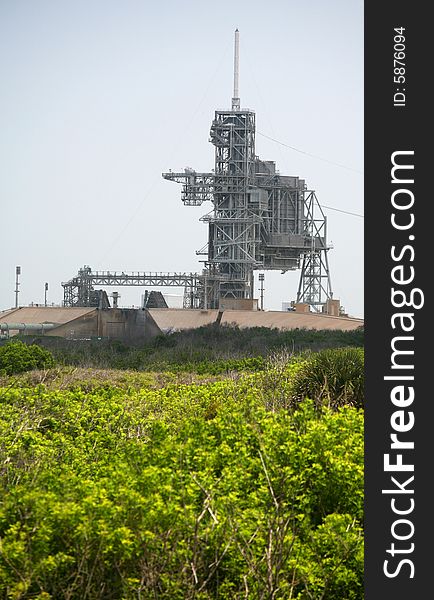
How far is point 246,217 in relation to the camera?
184 ft

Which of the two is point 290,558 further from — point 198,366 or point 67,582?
point 198,366

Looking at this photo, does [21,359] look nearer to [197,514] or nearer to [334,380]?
[334,380]

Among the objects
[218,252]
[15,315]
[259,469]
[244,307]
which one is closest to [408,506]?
[259,469]

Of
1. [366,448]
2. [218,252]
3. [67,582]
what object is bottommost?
[67,582]

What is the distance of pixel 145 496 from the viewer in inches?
261

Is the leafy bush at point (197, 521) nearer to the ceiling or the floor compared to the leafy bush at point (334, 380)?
nearer to the floor

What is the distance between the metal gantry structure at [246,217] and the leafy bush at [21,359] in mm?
31833

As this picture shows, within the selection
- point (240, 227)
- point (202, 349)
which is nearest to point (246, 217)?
point (240, 227)

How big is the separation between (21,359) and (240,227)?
118ft

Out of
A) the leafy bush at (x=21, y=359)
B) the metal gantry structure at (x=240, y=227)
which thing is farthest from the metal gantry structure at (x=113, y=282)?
the leafy bush at (x=21, y=359)

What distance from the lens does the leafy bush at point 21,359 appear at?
21.0 meters

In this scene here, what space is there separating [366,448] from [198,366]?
1754 centimetres

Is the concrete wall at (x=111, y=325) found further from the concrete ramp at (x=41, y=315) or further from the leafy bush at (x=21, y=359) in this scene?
the leafy bush at (x=21, y=359)

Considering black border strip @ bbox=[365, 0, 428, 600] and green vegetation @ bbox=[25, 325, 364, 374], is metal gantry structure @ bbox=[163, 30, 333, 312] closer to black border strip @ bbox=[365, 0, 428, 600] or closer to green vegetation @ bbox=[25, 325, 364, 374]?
green vegetation @ bbox=[25, 325, 364, 374]
